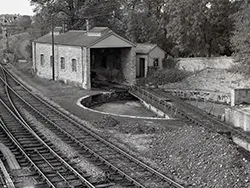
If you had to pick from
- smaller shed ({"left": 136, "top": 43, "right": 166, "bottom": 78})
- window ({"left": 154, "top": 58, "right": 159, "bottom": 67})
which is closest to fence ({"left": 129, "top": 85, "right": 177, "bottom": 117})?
smaller shed ({"left": 136, "top": 43, "right": 166, "bottom": 78})

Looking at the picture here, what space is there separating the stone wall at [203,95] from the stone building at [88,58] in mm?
4575

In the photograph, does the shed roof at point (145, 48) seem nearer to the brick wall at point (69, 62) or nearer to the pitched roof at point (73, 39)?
the pitched roof at point (73, 39)

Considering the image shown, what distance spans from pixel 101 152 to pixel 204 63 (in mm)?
22655

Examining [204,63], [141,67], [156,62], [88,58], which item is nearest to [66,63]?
[88,58]

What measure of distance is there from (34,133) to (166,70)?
21.0 meters

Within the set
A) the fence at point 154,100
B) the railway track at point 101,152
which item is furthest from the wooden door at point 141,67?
the railway track at point 101,152

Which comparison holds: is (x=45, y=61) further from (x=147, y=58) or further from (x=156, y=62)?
(x=156, y=62)

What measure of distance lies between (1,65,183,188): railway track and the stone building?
27.0 feet

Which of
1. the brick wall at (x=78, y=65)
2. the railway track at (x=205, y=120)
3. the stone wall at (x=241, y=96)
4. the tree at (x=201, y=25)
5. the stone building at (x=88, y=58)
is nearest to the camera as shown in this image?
the railway track at (x=205, y=120)

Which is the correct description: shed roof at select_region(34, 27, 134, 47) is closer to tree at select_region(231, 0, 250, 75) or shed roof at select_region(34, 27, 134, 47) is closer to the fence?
the fence

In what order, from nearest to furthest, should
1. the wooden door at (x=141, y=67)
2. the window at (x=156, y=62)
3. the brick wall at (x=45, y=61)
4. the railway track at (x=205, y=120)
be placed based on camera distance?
the railway track at (x=205, y=120) < the wooden door at (x=141, y=67) < the window at (x=156, y=62) < the brick wall at (x=45, y=61)

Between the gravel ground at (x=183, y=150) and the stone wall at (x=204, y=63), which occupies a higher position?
the stone wall at (x=204, y=63)

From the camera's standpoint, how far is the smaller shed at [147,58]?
41344 mm

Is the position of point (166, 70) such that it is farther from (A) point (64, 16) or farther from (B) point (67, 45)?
(A) point (64, 16)
